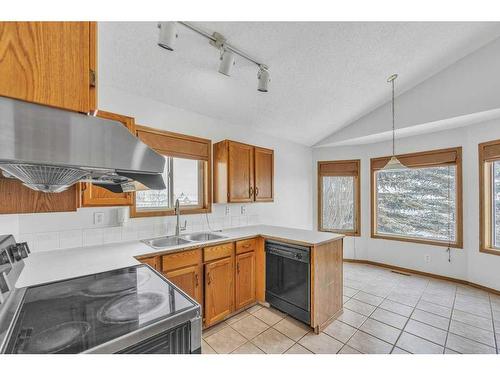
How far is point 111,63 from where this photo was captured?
196 cm

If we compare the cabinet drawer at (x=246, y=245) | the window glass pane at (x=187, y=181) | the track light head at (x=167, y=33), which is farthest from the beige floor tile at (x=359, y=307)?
the track light head at (x=167, y=33)

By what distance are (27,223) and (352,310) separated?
3273 millimetres

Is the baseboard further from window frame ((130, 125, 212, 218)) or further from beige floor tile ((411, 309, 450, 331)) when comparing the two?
window frame ((130, 125, 212, 218))

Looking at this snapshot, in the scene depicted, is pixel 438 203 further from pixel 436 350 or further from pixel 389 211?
pixel 436 350

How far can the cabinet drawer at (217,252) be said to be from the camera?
217 cm

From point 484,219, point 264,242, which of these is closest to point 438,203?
point 484,219

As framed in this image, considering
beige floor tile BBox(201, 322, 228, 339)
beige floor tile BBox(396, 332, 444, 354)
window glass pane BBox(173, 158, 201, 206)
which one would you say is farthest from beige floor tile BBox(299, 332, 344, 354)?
window glass pane BBox(173, 158, 201, 206)

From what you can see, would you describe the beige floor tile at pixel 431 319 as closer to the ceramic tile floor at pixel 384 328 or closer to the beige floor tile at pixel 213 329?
the ceramic tile floor at pixel 384 328

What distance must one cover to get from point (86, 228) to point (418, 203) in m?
4.70

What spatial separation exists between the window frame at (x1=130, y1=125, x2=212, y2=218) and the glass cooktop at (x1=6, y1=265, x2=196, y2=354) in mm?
1184

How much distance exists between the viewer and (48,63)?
69 cm

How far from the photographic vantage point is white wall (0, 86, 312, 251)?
189 cm

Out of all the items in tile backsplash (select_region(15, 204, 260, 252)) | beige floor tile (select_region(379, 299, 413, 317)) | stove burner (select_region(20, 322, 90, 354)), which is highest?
tile backsplash (select_region(15, 204, 260, 252))

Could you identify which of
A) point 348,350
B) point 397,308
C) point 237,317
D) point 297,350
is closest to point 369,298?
point 397,308
